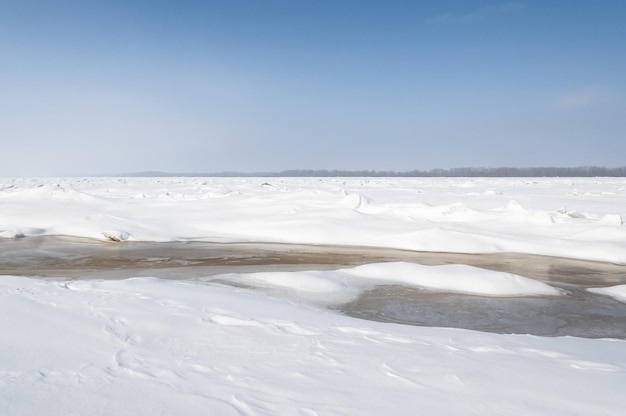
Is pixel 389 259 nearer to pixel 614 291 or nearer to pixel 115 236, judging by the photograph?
pixel 614 291

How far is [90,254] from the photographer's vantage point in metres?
9.70

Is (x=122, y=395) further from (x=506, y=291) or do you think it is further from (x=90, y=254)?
(x=90, y=254)

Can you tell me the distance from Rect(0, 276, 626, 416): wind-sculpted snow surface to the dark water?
36.4 inches

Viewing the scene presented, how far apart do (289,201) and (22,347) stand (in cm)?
1370

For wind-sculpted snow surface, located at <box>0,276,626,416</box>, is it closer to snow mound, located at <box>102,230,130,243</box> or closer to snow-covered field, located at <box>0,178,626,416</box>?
snow-covered field, located at <box>0,178,626,416</box>

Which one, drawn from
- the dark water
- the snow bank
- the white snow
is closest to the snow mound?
the dark water

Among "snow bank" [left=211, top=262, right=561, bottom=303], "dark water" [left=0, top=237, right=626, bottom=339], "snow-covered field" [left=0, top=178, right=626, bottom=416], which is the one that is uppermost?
"snow-covered field" [left=0, top=178, right=626, bottom=416]

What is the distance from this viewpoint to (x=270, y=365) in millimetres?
3045

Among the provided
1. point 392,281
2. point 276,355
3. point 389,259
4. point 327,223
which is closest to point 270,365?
point 276,355

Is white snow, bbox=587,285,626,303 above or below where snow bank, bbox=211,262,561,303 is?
below

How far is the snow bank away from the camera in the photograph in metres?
6.24

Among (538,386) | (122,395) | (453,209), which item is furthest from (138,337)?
(453,209)

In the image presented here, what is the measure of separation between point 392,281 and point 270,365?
4.17 m

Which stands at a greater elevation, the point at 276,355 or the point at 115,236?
the point at 276,355
